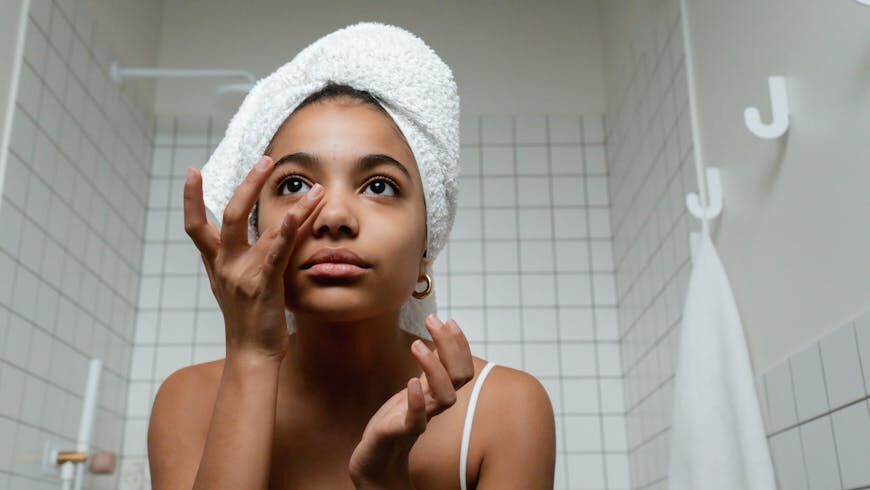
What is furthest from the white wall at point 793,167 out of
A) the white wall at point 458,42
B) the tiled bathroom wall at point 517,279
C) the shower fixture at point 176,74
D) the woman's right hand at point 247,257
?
the shower fixture at point 176,74

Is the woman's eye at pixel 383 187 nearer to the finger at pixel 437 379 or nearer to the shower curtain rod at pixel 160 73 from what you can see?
the finger at pixel 437 379

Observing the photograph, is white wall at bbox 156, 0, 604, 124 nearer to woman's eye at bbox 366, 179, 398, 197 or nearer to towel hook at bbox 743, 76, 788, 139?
towel hook at bbox 743, 76, 788, 139

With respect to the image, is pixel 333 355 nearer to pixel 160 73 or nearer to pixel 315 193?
pixel 315 193

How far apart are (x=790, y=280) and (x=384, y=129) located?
0.71 m

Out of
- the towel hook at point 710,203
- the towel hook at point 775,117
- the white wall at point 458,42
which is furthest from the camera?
the white wall at point 458,42

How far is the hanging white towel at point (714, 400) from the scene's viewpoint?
1.21 metres

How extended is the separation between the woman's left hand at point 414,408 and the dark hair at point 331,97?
0.23m

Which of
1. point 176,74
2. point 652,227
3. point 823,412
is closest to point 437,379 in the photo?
point 823,412

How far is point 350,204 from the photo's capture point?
0.62m

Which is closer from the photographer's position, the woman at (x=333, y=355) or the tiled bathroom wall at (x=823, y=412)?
the woman at (x=333, y=355)

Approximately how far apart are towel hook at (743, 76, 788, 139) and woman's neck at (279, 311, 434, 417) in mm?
635

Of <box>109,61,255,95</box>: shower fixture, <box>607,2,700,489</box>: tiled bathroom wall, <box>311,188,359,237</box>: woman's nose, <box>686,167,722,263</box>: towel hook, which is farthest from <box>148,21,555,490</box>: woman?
<box>109,61,255,95</box>: shower fixture

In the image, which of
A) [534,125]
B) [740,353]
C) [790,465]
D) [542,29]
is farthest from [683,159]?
[542,29]

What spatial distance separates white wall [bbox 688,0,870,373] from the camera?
941mm
